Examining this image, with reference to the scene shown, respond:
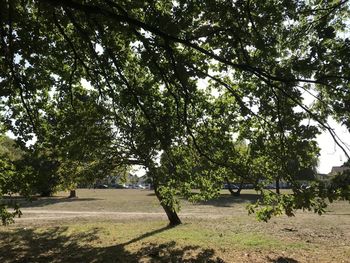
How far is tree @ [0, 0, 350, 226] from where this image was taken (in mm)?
7688

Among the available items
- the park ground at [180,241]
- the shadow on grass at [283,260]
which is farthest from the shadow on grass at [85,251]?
the shadow on grass at [283,260]

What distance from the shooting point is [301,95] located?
8.20 meters

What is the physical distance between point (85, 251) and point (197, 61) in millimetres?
8479

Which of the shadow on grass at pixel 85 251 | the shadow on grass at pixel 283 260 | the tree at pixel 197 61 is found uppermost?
the tree at pixel 197 61

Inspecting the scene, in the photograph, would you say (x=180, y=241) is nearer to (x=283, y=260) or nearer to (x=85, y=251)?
(x=85, y=251)

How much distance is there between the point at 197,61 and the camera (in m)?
9.82

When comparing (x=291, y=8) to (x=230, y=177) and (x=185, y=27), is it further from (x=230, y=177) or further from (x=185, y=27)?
(x=230, y=177)

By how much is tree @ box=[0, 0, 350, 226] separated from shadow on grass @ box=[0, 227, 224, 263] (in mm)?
2615

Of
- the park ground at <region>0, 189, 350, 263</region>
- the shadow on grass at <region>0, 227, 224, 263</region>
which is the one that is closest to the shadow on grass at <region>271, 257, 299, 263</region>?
the park ground at <region>0, 189, 350, 263</region>

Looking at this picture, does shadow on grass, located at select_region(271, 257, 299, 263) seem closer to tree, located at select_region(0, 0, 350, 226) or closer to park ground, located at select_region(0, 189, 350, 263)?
park ground, located at select_region(0, 189, 350, 263)

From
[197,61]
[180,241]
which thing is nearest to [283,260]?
[180,241]

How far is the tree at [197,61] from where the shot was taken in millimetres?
7688

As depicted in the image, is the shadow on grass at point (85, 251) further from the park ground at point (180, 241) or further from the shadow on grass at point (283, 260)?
the shadow on grass at point (283, 260)

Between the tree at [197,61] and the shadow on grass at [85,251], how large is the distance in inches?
103
